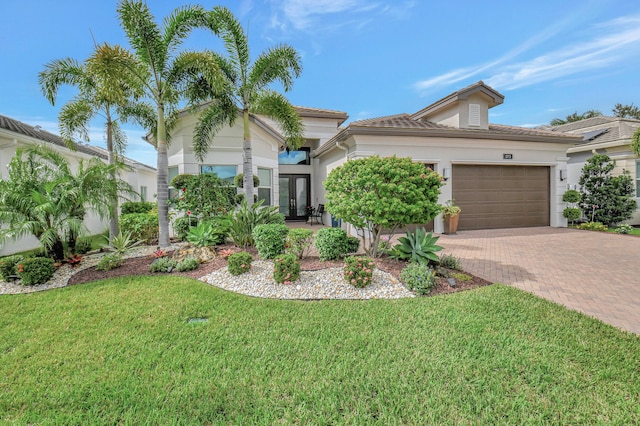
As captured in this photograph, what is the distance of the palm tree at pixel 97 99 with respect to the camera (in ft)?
23.7

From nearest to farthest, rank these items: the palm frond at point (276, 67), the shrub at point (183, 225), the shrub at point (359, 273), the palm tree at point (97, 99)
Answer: the shrub at point (359, 273), the palm tree at point (97, 99), the palm frond at point (276, 67), the shrub at point (183, 225)

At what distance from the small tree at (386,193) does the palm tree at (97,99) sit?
19.9ft

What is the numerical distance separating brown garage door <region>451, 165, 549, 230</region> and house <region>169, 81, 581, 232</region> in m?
0.04

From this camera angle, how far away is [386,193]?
5648 mm

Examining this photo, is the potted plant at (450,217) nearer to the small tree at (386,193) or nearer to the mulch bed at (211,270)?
the small tree at (386,193)

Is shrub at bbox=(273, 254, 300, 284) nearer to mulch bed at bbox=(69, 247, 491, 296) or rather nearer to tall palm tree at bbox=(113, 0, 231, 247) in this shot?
mulch bed at bbox=(69, 247, 491, 296)

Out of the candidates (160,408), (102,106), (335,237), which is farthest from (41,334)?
(102,106)

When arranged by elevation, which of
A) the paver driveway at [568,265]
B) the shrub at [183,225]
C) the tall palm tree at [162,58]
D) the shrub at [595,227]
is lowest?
the paver driveway at [568,265]

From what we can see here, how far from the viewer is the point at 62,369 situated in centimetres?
Result: 294

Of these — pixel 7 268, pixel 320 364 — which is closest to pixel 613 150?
pixel 320 364

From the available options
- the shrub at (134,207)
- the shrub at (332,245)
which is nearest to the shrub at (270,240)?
the shrub at (332,245)

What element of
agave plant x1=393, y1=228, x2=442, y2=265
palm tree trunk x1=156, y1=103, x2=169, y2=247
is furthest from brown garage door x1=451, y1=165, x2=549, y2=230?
palm tree trunk x1=156, y1=103, x2=169, y2=247

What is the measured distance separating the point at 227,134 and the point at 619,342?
39.5 feet

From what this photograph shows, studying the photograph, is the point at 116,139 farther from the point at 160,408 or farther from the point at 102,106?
the point at 160,408
